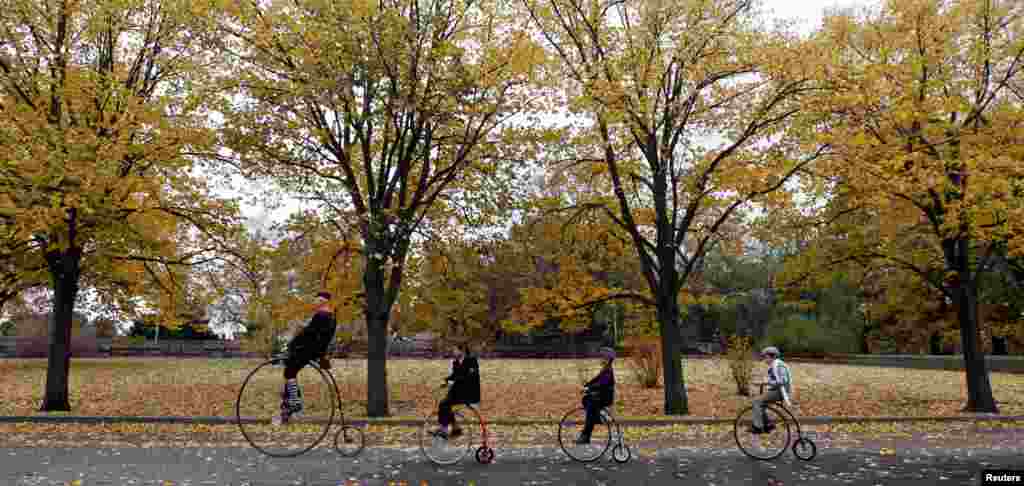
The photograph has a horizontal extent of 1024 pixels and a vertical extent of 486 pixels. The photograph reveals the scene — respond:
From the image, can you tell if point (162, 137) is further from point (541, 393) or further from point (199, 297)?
point (541, 393)

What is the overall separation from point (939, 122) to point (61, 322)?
2454 centimetres

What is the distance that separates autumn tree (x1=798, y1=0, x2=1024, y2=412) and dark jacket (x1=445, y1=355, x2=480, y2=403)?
11569 millimetres

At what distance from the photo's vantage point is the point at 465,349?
12.2m

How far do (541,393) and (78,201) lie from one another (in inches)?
617

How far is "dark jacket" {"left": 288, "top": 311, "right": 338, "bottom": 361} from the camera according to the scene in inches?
404

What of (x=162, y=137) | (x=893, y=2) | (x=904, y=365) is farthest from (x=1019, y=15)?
(x=904, y=365)

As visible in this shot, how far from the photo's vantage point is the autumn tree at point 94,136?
16875 mm

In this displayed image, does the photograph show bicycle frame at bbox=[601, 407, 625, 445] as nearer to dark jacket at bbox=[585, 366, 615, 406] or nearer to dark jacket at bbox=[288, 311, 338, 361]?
dark jacket at bbox=[585, 366, 615, 406]

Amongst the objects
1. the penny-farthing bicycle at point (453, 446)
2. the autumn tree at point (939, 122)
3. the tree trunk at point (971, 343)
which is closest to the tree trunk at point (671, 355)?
the autumn tree at point (939, 122)

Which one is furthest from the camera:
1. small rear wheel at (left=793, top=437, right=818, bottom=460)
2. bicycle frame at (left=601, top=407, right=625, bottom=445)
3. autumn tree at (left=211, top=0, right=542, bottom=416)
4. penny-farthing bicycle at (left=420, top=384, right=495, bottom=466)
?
autumn tree at (left=211, top=0, right=542, bottom=416)

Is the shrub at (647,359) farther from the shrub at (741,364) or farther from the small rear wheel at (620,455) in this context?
the small rear wheel at (620,455)

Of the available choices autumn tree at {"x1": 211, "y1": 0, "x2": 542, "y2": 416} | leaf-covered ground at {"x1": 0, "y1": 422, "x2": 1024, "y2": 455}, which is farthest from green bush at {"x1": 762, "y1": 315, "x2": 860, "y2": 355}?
autumn tree at {"x1": 211, "y1": 0, "x2": 542, "y2": 416}

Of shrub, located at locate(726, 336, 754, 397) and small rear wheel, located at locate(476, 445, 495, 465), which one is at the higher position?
shrub, located at locate(726, 336, 754, 397)

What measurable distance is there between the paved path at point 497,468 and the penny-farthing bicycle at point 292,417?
508mm
